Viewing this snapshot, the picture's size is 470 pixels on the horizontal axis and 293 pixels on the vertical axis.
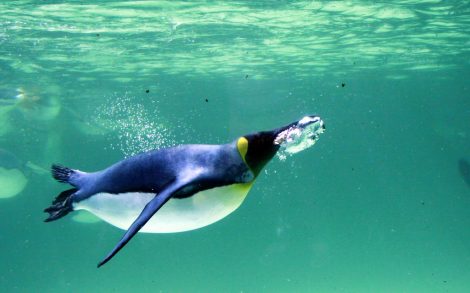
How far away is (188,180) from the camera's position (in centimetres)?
224

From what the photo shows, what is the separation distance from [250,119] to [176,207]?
36.6m

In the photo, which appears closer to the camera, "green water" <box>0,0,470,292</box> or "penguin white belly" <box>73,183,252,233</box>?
"penguin white belly" <box>73,183,252,233</box>

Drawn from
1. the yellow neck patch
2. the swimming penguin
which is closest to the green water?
the swimming penguin

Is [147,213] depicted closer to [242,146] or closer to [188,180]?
[188,180]

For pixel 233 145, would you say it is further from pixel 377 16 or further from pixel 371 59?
pixel 371 59

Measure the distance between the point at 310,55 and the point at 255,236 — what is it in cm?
2501

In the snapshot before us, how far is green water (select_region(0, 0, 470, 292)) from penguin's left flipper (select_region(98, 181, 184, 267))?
10159mm

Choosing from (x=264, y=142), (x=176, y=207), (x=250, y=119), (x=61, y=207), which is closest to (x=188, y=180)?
(x=176, y=207)

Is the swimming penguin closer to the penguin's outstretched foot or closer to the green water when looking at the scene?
the penguin's outstretched foot

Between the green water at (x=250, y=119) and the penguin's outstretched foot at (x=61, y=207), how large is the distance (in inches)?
374

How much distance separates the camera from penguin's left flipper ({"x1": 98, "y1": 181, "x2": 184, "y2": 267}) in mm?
2035

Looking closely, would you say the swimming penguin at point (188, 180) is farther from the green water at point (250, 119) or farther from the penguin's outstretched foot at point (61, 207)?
the green water at point (250, 119)

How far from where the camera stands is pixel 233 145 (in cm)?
241

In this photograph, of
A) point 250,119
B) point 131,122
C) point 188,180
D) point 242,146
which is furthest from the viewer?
point 250,119
